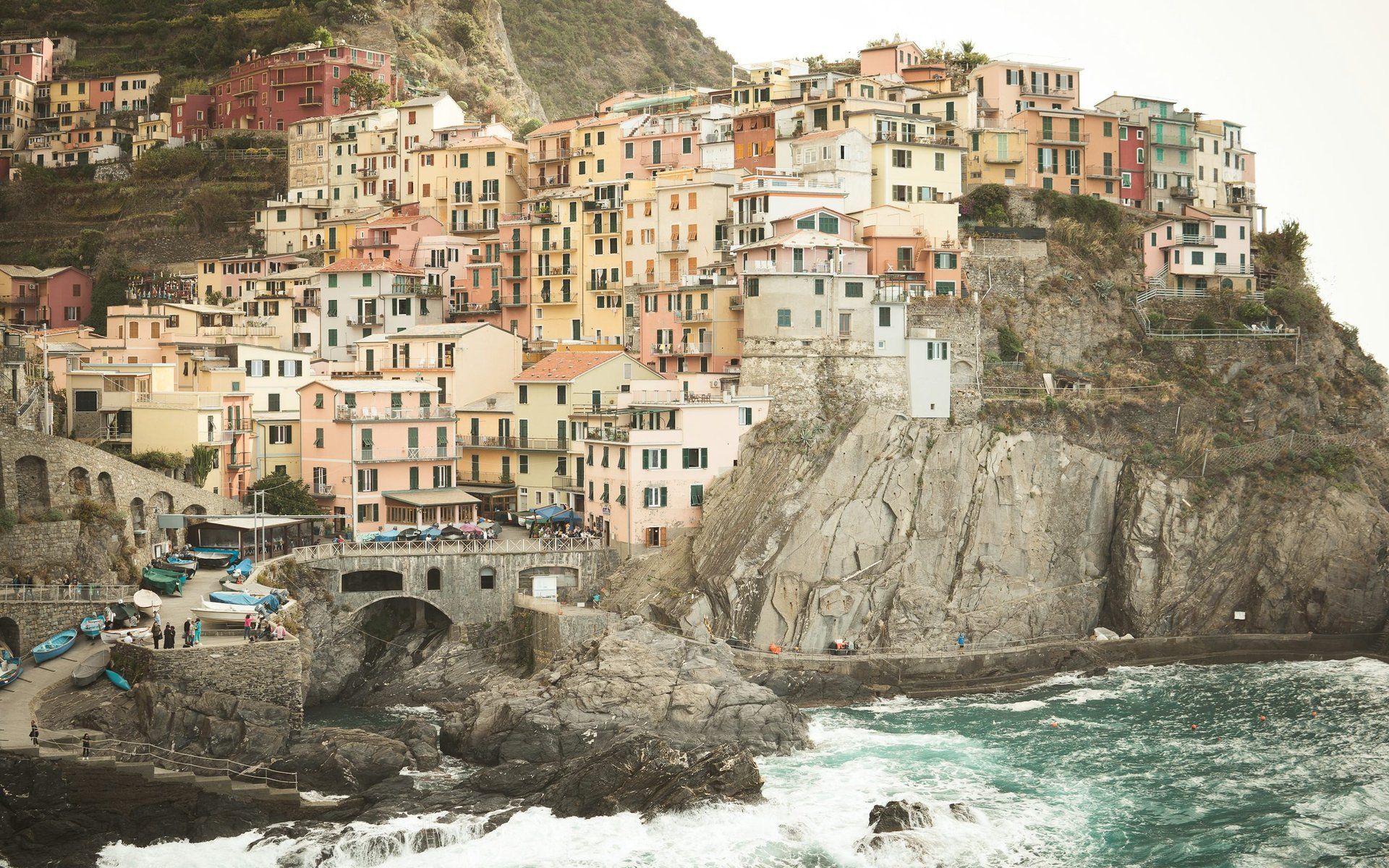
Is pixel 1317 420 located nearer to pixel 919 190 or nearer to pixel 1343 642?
pixel 1343 642

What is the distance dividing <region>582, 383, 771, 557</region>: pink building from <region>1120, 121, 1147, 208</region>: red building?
101 ft

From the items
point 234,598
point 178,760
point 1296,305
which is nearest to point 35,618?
point 234,598

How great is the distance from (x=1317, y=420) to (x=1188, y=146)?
21405mm

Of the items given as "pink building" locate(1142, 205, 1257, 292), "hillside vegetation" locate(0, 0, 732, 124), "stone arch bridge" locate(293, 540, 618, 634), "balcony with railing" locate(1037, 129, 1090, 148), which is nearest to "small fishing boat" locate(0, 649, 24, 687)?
"stone arch bridge" locate(293, 540, 618, 634)

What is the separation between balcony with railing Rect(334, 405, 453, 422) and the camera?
73125 mm

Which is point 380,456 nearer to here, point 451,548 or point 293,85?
point 451,548

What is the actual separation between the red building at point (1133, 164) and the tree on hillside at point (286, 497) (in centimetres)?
4716

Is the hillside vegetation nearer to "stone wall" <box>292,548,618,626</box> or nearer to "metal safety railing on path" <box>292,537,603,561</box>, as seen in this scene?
"metal safety railing on path" <box>292,537,603,561</box>

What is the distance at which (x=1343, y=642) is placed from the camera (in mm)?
69875

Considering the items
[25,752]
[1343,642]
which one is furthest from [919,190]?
[25,752]

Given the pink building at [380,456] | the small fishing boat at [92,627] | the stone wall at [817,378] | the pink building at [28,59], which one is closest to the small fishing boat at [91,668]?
the small fishing boat at [92,627]

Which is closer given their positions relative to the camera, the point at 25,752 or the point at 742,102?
the point at 25,752

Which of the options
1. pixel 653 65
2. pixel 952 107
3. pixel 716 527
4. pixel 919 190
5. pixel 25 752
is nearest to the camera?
pixel 25 752

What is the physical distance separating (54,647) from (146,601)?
3.24 meters
